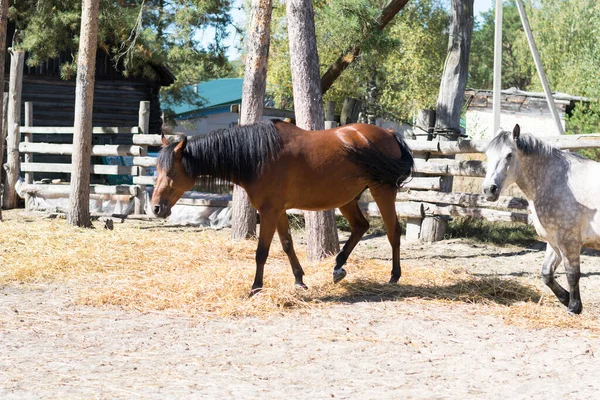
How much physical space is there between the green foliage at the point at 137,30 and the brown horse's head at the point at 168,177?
7.35 metres

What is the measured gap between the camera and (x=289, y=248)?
6750mm

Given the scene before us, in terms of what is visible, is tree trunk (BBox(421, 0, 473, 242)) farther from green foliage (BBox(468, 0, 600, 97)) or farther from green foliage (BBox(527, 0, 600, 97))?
green foliage (BBox(527, 0, 600, 97))

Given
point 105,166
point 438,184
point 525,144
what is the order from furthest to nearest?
point 105,166 → point 438,184 → point 525,144

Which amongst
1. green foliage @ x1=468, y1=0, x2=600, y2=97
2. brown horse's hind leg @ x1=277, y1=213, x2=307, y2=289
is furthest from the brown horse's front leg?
green foliage @ x1=468, y1=0, x2=600, y2=97

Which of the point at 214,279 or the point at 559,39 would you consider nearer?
the point at 214,279

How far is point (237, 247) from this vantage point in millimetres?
9000

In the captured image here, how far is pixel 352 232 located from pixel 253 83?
3.19 meters

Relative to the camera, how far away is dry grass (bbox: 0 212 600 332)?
616 cm

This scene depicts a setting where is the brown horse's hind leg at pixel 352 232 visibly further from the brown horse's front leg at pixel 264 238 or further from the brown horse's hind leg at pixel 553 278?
the brown horse's hind leg at pixel 553 278

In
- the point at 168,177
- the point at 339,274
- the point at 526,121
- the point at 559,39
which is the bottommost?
the point at 339,274

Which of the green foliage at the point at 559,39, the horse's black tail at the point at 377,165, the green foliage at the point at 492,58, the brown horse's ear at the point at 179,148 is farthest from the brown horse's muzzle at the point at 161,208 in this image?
the green foliage at the point at 492,58

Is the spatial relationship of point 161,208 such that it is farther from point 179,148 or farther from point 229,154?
point 229,154

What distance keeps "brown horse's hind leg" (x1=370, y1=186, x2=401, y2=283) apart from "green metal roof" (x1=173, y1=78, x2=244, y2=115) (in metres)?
25.2

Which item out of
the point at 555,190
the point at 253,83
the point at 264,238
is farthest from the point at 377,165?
the point at 253,83
